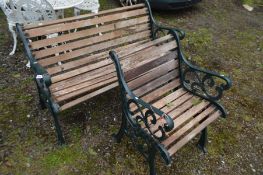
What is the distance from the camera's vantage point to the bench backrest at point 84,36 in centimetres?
330

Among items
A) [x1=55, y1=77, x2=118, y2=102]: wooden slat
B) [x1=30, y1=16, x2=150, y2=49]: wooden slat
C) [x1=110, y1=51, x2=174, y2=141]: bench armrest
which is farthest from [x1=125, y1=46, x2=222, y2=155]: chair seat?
[x1=30, y1=16, x2=150, y2=49]: wooden slat

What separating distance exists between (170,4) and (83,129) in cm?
458

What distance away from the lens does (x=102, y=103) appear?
4.18 m

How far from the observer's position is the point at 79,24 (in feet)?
12.0

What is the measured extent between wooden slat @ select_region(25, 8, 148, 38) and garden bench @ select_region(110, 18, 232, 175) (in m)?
0.94

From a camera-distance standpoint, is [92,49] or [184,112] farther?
[92,49]

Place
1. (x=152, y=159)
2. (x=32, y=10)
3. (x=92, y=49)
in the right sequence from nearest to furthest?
(x=152, y=159) < (x=92, y=49) < (x=32, y=10)

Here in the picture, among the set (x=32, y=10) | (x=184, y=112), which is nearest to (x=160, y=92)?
(x=184, y=112)

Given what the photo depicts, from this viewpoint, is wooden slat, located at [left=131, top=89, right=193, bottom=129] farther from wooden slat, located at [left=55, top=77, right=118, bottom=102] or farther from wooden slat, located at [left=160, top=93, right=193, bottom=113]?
wooden slat, located at [left=55, top=77, right=118, bottom=102]

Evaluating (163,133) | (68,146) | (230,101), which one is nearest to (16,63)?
(68,146)

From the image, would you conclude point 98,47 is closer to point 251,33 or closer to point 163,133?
point 163,133

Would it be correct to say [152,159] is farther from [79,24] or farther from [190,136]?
[79,24]

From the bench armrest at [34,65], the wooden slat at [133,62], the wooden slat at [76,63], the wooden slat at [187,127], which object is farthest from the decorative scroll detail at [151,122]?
the wooden slat at [76,63]

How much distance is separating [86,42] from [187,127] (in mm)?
1715
